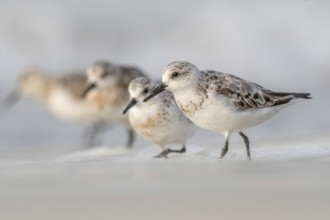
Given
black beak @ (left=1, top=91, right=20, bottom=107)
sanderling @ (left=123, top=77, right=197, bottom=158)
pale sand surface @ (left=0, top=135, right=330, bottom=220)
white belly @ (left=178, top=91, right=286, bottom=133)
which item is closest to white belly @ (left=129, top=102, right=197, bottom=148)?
sanderling @ (left=123, top=77, right=197, bottom=158)

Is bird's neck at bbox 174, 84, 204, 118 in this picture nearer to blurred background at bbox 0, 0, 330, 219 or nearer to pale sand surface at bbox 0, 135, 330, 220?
pale sand surface at bbox 0, 135, 330, 220

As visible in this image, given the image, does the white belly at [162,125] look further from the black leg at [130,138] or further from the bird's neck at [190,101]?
Result: the black leg at [130,138]

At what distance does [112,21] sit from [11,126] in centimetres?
689

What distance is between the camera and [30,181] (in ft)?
22.5

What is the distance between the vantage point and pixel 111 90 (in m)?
11.7

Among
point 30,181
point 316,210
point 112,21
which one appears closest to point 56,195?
point 30,181

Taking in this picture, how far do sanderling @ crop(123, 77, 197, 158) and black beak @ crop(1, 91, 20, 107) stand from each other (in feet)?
20.8

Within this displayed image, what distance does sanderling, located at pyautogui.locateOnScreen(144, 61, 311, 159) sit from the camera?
7719 mm

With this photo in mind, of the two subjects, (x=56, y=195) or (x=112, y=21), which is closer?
(x=56, y=195)

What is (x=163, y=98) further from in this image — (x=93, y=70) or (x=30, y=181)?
(x=93, y=70)

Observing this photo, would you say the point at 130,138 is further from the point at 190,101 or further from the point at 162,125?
the point at 190,101

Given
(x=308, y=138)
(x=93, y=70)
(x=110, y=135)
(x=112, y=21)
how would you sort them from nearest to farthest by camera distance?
1. (x=308, y=138)
2. (x=93, y=70)
3. (x=110, y=135)
4. (x=112, y=21)

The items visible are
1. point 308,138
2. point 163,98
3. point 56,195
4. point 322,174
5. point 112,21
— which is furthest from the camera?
point 112,21

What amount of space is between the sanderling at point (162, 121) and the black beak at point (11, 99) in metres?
6.33
